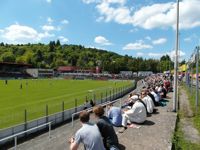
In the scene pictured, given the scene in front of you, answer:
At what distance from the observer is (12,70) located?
131 metres

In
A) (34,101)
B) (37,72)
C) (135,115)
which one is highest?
(37,72)

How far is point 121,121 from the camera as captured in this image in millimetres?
9938

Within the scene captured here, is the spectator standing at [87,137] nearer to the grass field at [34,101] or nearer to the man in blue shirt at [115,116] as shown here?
the man in blue shirt at [115,116]

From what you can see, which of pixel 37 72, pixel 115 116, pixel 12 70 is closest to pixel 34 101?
pixel 115 116

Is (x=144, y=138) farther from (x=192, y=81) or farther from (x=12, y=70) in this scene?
(x=12, y=70)

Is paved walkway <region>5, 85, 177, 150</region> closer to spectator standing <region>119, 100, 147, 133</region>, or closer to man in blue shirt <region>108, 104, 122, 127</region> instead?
spectator standing <region>119, 100, 147, 133</region>

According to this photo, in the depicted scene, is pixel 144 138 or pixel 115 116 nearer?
pixel 144 138

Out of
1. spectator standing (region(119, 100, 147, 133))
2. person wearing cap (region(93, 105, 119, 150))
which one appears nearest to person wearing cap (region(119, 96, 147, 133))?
spectator standing (region(119, 100, 147, 133))

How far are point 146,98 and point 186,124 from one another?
2873 millimetres

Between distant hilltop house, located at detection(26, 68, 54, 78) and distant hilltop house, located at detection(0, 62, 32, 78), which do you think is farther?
distant hilltop house, located at detection(26, 68, 54, 78)

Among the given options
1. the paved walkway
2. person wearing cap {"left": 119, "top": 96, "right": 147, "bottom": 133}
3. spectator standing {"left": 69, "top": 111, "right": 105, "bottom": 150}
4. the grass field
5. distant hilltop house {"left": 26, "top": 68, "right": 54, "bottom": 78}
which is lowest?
the grass field

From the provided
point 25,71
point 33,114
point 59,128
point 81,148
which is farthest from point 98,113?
point 25,71

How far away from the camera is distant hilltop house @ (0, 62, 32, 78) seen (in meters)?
120

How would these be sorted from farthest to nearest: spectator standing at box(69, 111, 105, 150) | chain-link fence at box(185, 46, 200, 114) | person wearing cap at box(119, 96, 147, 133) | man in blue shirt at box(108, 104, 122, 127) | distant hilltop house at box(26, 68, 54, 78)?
1. distant hilltop house at box(26, 68, 54, 78)
2. chain-link fence at box(185, 46, 200, 114)
3. person wearing cap at box(119, 96, 147, 133)
4. man in blue shirt at box(108, 104, 122, 127)
5. spectator standing at box(69, 111, 105, 150)
